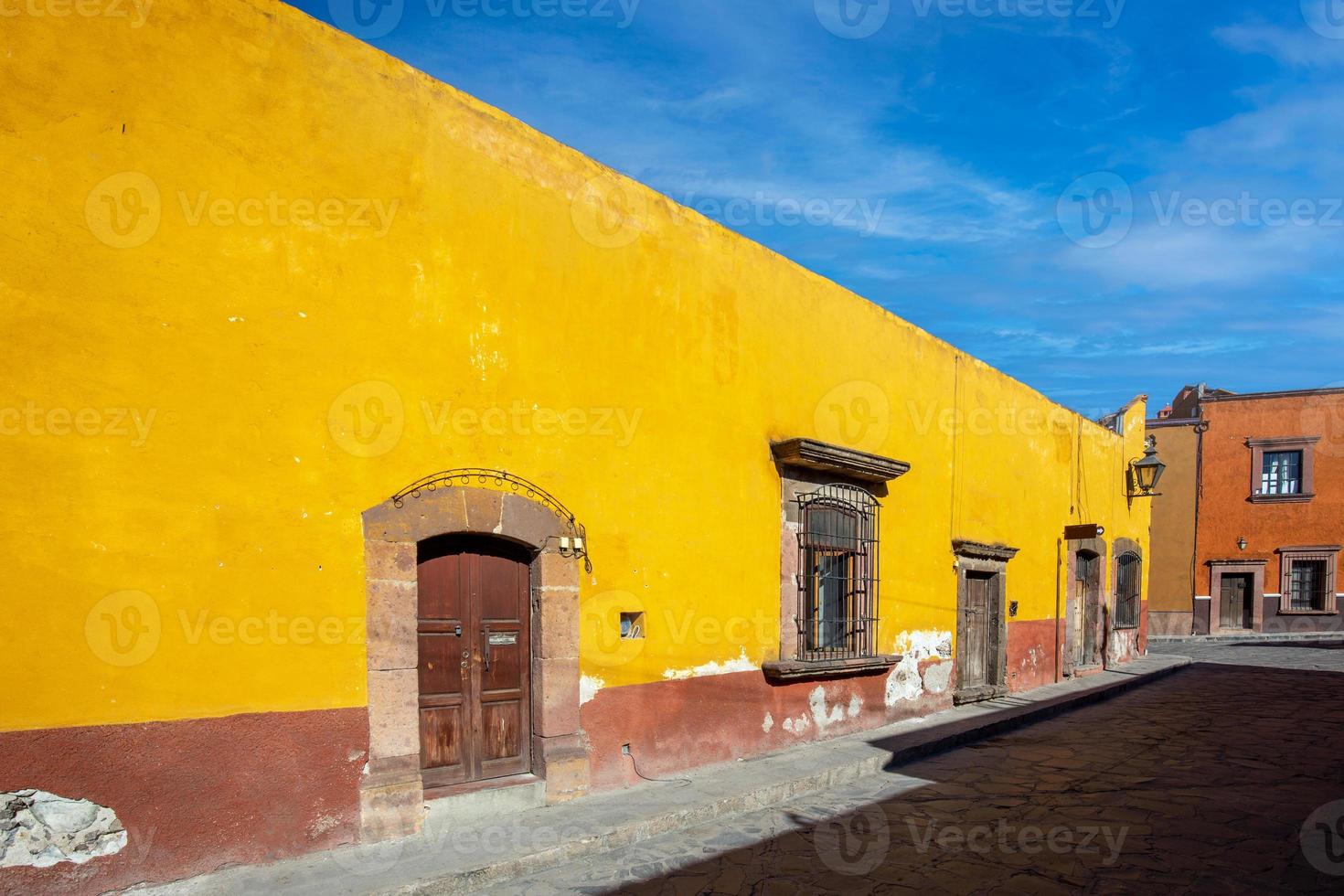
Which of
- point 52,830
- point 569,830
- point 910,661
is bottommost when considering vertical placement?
Result: point 569,830

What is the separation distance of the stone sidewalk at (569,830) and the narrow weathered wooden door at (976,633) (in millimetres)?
2295

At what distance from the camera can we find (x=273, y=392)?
454cm

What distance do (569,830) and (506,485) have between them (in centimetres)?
216

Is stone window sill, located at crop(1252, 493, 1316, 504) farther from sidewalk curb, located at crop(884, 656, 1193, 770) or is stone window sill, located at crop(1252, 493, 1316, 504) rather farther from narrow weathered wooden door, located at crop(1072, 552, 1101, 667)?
narrow weathered wooden door, located at crop(1072, 552, 1101, 667)

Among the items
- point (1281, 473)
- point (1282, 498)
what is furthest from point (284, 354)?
point (1281, 473)

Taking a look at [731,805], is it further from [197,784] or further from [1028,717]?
[1028,717]

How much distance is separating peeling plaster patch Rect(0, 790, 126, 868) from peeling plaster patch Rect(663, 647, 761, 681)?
367 cm

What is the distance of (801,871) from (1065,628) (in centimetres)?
1072

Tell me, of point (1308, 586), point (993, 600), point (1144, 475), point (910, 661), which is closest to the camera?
point (910, 661)

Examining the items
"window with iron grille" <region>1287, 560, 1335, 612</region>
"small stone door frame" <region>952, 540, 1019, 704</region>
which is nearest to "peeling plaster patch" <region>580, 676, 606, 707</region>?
"small stone door frame" <region>952, 540, 1019, 704</region>

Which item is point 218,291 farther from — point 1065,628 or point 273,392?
point 1065,628

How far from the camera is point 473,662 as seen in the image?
18.1ft

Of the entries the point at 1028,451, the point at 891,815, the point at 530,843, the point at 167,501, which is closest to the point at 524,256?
the point at 167,501

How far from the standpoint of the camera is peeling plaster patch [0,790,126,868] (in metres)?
3.66
